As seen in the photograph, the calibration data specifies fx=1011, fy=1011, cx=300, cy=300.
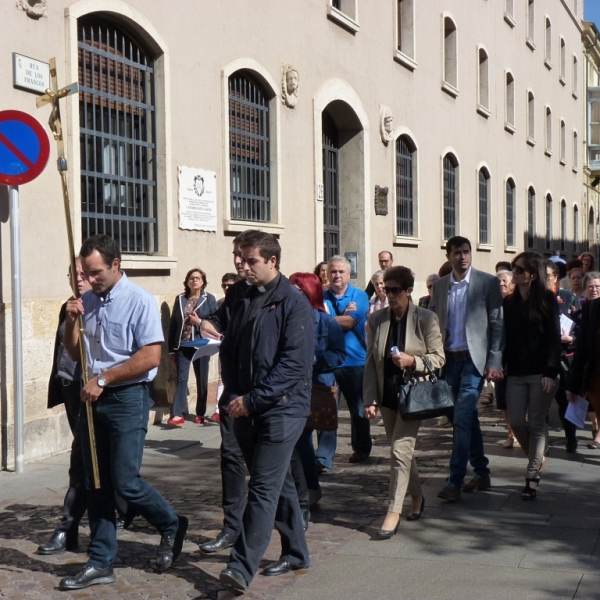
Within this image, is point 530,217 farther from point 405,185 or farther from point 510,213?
point 405,185

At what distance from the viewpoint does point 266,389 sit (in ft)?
16.1

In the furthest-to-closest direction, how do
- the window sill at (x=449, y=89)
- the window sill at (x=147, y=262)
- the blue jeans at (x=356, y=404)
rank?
the window sill at (x=449, y=89) < the window sill at (x=147, y=262) < the blue jeans at (x=356, y=404)

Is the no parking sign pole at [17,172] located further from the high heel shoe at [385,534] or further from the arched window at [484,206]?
the arched window at [484,206]

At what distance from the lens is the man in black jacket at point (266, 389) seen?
4898 mm

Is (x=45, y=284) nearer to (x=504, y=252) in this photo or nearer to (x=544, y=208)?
(x=504, y=252)

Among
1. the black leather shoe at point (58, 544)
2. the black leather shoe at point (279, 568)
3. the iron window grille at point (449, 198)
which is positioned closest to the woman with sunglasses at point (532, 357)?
the black leather shoe at point (279, 568)

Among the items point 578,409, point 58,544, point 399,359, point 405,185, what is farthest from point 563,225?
point 58,544

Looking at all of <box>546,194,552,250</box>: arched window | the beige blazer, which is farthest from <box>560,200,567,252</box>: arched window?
the beige blazer

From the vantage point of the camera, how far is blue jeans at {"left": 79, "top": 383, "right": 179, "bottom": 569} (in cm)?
509

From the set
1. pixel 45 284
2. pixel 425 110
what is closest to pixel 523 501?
pixel 45 284

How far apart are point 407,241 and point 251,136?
591 cm

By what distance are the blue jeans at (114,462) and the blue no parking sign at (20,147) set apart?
350 centimetres

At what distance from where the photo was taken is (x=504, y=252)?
2603 centimetres

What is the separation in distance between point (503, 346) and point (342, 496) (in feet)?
5.13
